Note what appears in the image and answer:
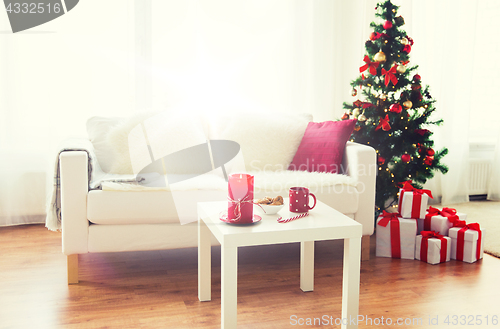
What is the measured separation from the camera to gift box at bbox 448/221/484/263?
2400mm

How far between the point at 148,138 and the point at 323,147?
106cm

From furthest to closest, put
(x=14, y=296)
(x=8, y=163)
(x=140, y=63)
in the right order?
(x=140, y=63)
(x=8, y=163)
(x=14, y=296)

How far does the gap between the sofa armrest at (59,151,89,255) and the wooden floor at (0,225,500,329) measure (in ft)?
0.68

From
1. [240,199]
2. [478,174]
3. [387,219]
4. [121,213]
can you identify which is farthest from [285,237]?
[478,174]

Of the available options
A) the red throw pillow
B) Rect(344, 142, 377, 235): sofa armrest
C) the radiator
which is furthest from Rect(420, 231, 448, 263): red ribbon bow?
the radiator

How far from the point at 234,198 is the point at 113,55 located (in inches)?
85.2

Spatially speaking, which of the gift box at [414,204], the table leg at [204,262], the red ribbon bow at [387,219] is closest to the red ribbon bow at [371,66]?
the gift box at [414,204]

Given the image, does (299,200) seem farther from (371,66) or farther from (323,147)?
(371,66)

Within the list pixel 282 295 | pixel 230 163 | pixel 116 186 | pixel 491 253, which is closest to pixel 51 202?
pixel 116 186

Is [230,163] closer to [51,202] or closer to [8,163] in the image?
[51,202]

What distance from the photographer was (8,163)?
3043 mm

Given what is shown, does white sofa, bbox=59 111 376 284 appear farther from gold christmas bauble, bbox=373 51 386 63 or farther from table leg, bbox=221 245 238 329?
gold christmas bauble, bbox=373 51 386 63

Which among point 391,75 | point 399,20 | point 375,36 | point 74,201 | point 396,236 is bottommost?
point 396,236

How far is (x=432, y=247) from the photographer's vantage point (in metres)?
2.38
